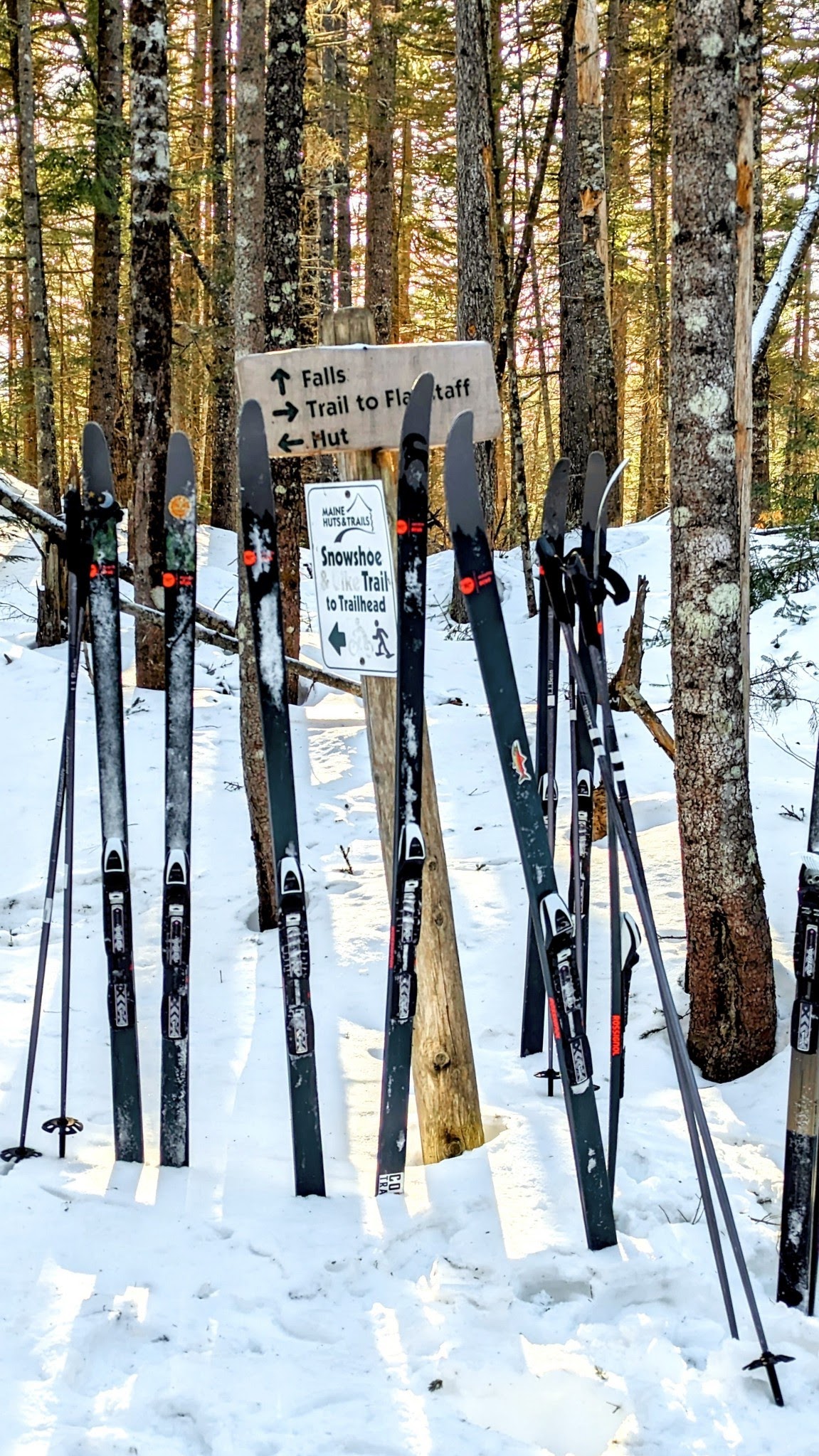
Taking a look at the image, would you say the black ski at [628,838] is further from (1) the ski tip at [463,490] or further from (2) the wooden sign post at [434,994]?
(2) the wooden sign post at [434,994]

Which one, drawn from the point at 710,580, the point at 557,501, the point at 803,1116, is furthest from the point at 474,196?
the point at 803,1116

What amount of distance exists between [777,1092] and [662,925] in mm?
1261

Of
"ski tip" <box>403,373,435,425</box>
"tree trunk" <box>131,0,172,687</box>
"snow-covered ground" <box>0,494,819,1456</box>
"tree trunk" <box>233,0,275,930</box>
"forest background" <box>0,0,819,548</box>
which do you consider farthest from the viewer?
"forest background" <box>0,0,819,548</box>

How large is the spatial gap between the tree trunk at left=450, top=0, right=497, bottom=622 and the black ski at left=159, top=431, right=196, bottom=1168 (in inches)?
273

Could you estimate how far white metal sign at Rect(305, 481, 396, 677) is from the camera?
310 centimetres

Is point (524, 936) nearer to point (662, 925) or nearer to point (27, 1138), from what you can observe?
point (662, 925)

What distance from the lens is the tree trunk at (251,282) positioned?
18.2 feet

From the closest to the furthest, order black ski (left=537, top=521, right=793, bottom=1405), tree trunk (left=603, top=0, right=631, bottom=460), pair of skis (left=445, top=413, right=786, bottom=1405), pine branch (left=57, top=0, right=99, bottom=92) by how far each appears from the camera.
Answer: black ski (left=537, top=521, right=793, bottom=1405) < pair of skis (left=445, top=413, right=786, bottom=1405) < pine branch (left=57, top=0, right=99, bottom=92) < tree trunk (left=603, top=0, right=631, bottom=460)

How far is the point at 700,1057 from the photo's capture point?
385 centimetres

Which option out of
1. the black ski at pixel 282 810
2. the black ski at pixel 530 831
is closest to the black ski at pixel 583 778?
the black ski at pixel 530 831

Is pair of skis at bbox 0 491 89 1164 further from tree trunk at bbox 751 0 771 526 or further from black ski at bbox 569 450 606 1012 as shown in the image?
tree trunk at bbox 751 0 771 526

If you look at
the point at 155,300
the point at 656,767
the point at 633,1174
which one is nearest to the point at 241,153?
the point at 155,300

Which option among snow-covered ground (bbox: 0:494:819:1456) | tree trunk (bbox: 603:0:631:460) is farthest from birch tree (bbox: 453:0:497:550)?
snow-covered ground (bbox: 0:494:819:1456)

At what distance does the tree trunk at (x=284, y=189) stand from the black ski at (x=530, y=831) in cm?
363
